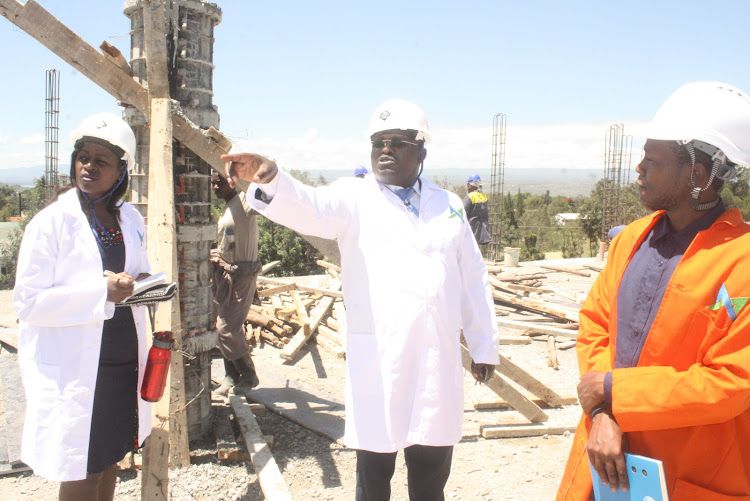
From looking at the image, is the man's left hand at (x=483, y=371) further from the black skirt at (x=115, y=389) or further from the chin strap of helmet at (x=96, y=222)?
the chin strap of helmet at (x=96, y=222)

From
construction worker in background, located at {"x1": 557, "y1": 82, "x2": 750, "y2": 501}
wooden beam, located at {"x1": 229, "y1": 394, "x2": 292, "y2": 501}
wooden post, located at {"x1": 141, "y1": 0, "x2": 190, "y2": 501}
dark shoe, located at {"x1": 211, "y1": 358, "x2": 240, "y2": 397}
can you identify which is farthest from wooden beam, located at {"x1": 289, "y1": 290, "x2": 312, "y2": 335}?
construction worker in background, located at {"x1": 557, "y1": 82, "x2": 750, "y2": 501}

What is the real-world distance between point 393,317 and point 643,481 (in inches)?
47.8

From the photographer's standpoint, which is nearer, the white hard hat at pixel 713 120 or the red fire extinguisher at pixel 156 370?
the white hard hat at pixel 713 120

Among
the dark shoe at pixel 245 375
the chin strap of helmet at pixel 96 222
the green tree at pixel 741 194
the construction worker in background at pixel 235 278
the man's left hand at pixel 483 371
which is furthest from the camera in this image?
the green tree at pixel 741 194

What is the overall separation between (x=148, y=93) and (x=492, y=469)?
3.99 metres

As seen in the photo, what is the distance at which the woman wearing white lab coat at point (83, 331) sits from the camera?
8.93 feet

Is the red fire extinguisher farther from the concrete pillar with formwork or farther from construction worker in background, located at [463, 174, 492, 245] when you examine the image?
construction worker in background, located at [463, 174, 492, 245]

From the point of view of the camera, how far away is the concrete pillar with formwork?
4.69 metres

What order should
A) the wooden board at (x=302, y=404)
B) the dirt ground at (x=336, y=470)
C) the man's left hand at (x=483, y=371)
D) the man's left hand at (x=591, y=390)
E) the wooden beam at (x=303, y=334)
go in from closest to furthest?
the man's left hand at (x=591, y=390) < the man's left hand at (x=483, y=371) < the dirt ground at (x=336, y=470) < the wooden board at (x=302, y=404) < the wooden beam at (x=303, y=334)

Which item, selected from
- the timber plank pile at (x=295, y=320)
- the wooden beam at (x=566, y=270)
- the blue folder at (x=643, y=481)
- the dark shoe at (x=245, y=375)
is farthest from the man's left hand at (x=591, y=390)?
the wooden beam at (x=566, y=270)

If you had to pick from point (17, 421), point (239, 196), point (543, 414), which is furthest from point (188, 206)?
point (543, 414)

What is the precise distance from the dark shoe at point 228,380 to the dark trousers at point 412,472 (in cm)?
363

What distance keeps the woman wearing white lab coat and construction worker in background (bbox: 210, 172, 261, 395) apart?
292cm

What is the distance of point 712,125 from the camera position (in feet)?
6.71
